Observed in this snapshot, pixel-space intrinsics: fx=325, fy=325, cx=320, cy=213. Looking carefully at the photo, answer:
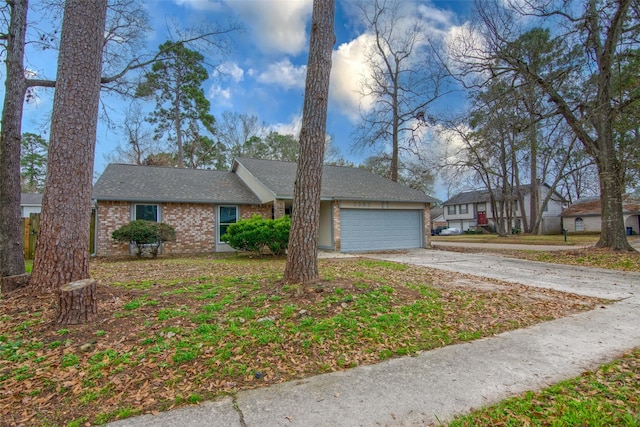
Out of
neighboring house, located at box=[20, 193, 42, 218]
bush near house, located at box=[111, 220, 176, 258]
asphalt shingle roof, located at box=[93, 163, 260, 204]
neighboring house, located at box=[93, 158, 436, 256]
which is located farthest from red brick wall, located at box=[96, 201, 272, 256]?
neighboring house, located at box=[20, 193, 42, 218]

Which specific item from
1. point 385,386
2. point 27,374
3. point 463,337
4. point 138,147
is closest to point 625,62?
point 463,337

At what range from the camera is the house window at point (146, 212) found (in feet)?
40.7

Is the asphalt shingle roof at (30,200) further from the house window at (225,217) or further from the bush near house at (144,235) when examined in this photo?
the house window at (225,217)

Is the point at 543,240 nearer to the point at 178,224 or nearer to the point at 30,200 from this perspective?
the point at 178,224

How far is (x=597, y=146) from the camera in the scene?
1188 centimetres

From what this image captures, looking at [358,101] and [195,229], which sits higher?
[358,101]

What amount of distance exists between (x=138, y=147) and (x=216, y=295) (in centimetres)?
2476

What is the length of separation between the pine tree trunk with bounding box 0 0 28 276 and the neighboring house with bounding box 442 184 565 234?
3382 centimetres

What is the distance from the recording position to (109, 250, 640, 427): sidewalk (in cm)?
223

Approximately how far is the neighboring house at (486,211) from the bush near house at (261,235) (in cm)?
2735

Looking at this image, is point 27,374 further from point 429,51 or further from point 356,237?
point 429,51

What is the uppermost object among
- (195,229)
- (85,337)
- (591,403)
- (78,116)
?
(78,116)

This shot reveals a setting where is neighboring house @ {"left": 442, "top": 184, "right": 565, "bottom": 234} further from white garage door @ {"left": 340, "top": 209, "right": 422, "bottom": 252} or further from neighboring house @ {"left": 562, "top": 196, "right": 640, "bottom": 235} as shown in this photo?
white garage door @ {"left": 340, "top": 209, "right": 422, "bottom": 252}

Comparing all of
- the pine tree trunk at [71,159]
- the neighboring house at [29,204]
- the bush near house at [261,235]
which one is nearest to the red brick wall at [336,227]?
the bush near house at [261,235]
